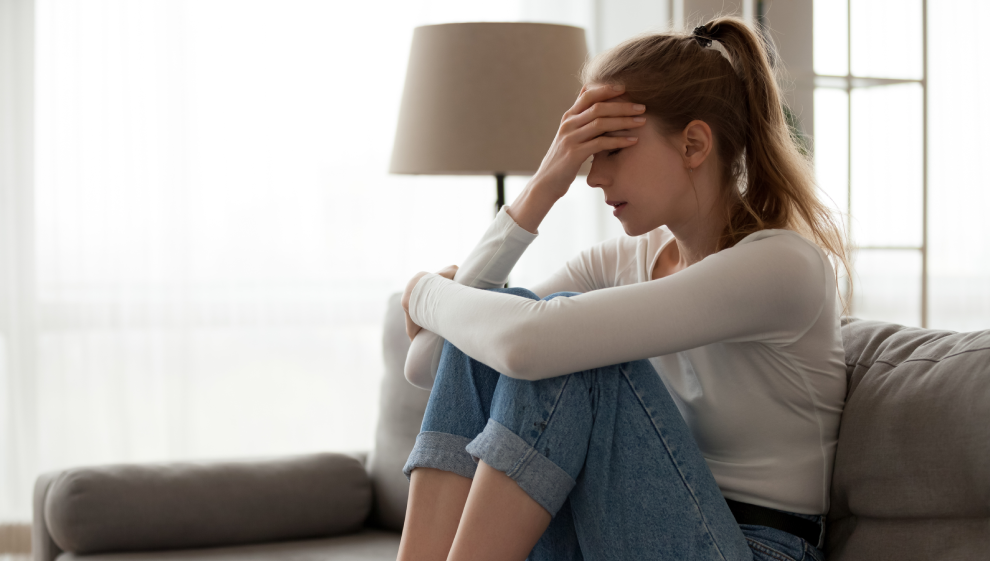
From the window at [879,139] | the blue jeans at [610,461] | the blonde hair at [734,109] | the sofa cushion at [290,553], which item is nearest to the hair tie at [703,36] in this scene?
the blonde hair at [734,109]

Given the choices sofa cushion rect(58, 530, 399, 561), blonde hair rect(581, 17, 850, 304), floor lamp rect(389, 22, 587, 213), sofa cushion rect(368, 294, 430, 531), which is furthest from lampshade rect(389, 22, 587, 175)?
sofa cushion rect(58, 530, 399, 561)

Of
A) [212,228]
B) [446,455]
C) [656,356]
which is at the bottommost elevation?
[446,455]

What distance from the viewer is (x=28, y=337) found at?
257 cm

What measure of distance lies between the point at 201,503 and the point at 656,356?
1.06 m

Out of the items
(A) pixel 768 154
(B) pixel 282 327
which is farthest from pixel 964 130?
(B) pixel 282 327

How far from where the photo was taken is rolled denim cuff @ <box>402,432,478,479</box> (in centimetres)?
107

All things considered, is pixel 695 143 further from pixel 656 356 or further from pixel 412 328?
pixel 412 328

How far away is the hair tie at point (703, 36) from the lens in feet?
3.97

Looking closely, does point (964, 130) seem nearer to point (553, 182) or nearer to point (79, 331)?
point (553, 182)

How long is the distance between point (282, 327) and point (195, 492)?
111cm

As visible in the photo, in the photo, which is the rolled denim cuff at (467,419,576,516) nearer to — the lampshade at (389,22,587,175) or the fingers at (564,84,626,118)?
the fingers at (564,84,626,118)

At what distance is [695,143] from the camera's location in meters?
1.17

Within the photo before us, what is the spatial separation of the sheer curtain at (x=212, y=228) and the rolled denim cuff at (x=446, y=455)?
69.7 inches

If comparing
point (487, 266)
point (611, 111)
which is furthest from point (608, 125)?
point (487, 266)
